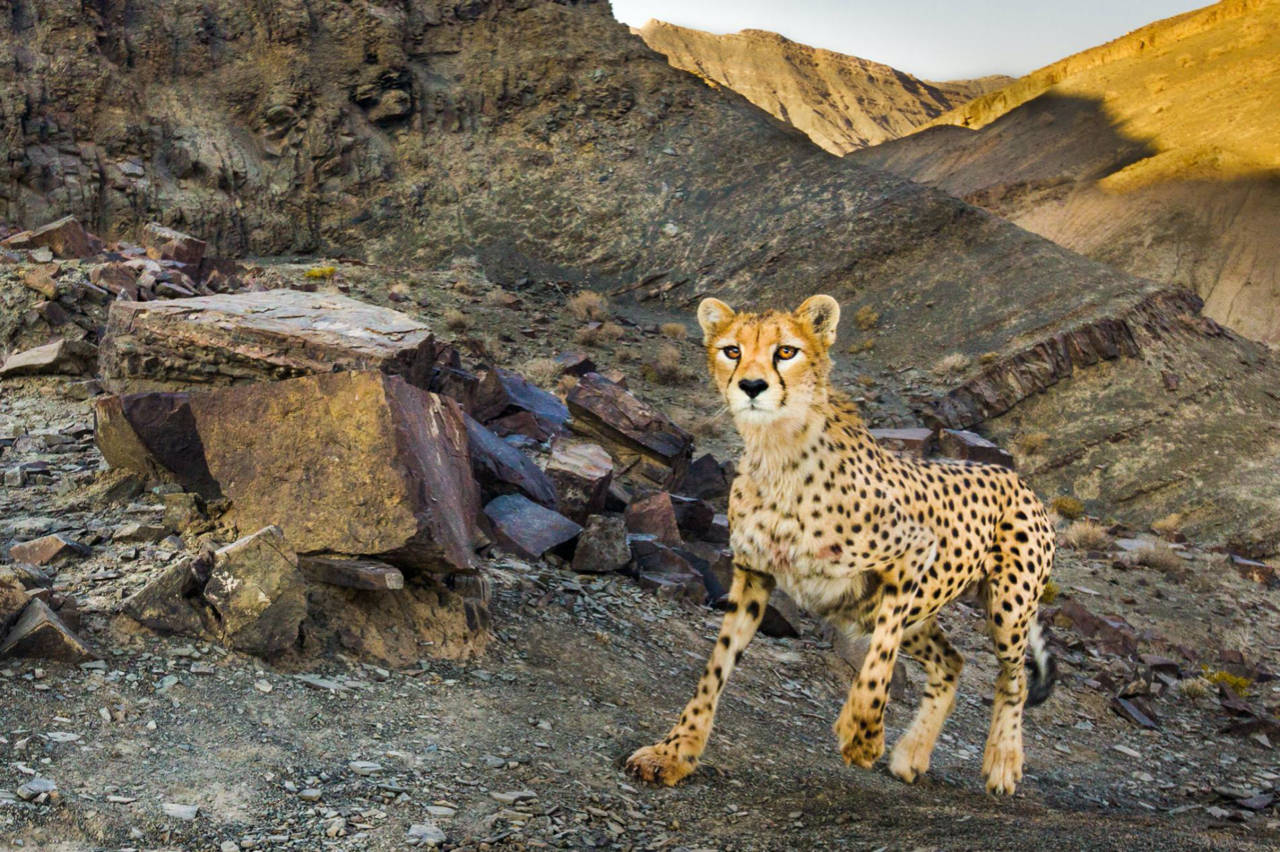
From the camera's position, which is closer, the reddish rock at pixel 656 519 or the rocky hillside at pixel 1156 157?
the reddish rock at pixel 656 519

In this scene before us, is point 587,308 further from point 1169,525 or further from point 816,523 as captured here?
point 816,523

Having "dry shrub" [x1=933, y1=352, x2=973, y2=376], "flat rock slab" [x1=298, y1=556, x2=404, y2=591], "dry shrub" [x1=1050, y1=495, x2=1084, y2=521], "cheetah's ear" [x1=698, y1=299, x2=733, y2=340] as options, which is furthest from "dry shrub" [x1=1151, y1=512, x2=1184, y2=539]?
"flat rock slab" [x1=298, y1=556, x2=404, y2=591]

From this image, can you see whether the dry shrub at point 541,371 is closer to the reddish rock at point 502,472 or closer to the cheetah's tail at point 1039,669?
the reddish rock at point 502,472

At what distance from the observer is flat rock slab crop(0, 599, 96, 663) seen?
5.45 metres

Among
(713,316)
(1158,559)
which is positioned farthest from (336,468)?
(1158,559)

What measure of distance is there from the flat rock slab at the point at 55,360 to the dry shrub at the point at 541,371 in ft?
31.4

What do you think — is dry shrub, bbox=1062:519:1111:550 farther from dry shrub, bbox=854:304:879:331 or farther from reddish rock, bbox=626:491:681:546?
dry shrub, bbox=854:304:879:331

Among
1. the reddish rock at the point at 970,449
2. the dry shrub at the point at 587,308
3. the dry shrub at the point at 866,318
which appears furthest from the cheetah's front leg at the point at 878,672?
the dry shrub at the point at 866,318

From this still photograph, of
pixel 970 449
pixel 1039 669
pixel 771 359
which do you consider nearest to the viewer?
pixel 771 359

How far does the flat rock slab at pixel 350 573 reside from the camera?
6.70 metres

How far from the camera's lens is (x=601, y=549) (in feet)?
31.3

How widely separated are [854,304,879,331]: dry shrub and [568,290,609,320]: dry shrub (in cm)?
766

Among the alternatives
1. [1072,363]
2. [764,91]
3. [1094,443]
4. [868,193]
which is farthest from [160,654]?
[764,91]

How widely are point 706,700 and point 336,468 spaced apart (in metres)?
2.97
